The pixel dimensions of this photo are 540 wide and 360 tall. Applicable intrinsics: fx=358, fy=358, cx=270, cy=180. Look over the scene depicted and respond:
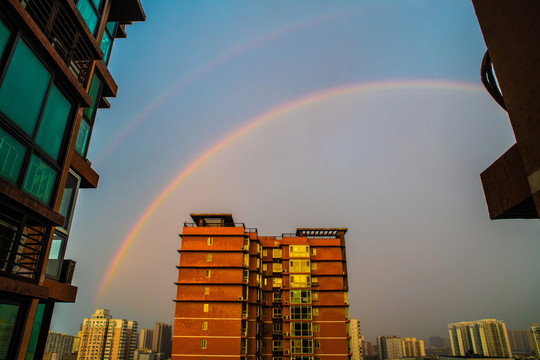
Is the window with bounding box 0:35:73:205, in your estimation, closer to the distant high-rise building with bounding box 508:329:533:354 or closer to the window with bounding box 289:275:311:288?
the window with bounding box 289:275:311:288

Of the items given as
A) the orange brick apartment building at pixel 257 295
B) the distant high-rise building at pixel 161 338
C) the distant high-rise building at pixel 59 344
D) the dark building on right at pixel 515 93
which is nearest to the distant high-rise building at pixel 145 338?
the distant high-rise building at pixel 161 338

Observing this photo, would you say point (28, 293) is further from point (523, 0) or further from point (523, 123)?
point (523, 0)

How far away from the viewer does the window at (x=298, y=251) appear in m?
41.1

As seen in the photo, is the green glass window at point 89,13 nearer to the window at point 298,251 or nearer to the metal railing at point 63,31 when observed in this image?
the metal railing at point 63,31

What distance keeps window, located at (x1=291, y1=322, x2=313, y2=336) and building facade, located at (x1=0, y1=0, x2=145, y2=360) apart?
30001mm

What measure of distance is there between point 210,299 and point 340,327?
14712 millimetres

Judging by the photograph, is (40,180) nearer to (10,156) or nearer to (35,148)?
(35,148)

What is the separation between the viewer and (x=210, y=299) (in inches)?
1357

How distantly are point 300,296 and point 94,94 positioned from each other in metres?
31.5

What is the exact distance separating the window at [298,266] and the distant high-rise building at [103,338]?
338 feet

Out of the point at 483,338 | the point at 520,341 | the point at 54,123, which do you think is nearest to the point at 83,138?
the point at 54,123

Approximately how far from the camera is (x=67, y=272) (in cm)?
1213

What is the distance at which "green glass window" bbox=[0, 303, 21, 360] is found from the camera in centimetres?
751

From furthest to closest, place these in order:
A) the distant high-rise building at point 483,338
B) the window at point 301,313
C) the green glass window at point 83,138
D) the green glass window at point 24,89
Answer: the distant high-rise building at point 483,338 < the window at point 301,313 < the green glass window at point 83,138 < the green glass window at point 24,89
